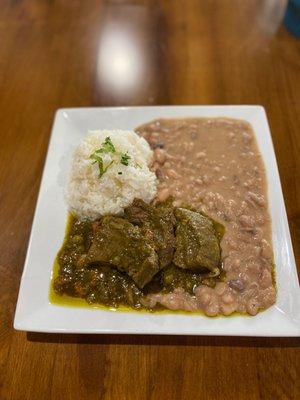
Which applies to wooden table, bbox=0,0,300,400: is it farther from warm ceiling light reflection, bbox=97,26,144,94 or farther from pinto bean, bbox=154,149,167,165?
pinto bean, bbox=154,149,167,165

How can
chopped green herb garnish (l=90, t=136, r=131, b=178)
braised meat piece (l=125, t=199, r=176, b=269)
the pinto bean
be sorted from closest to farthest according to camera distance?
braised meat piece (l=125, t=199, r=176, b=269) → chopped green herb garnish (l=90, t=136, r=131, b=178) → the pinto bean

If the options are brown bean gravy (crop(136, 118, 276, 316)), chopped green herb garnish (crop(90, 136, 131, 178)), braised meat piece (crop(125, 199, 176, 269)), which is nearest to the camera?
brown bean gravy (crop(136, 118, 276, 316))

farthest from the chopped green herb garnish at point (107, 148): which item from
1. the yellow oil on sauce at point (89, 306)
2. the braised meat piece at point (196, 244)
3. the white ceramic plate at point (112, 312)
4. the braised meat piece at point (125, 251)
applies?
the yellow oil on sauce at point (89, 306)

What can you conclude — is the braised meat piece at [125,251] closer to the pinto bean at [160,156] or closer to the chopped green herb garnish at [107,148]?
the chopped green herb garnish at [107,148]

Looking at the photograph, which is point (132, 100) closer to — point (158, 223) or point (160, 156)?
point (160, 156)

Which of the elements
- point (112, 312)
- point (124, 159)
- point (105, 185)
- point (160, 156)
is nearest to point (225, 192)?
point (160, 156)

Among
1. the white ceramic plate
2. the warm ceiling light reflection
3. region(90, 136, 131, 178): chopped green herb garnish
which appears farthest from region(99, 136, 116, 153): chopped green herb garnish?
the warm ceiling light reflection
